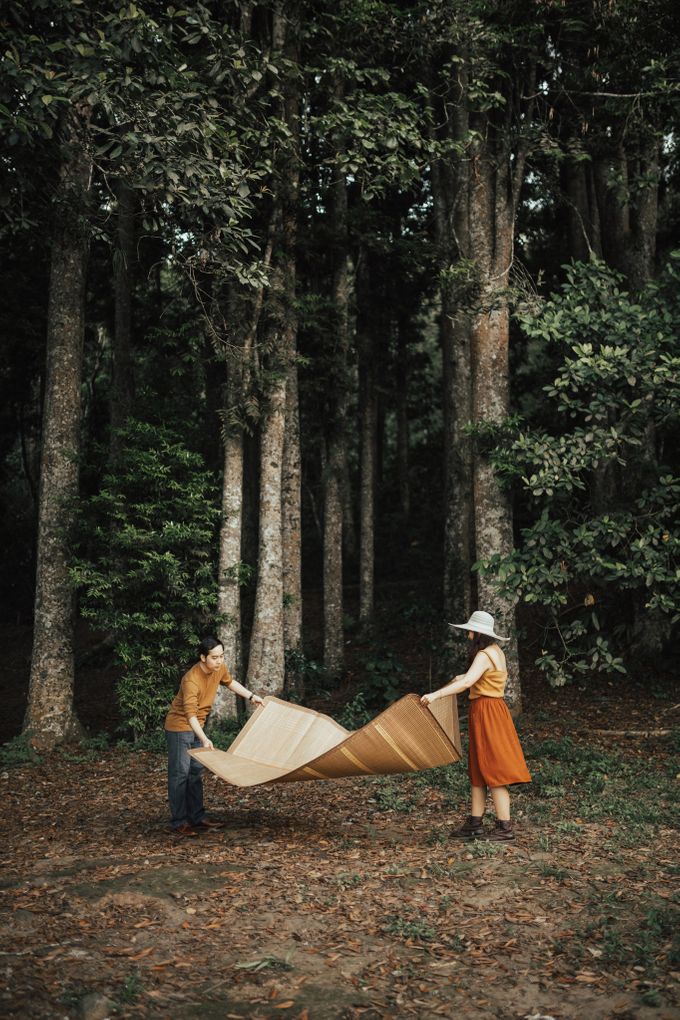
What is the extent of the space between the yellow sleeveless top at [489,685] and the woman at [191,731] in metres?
1.93

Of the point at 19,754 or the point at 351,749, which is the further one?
the point at 19,754

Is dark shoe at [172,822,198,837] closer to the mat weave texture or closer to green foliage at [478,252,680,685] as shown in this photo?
the mat weave texture

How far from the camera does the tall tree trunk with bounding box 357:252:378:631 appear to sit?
58.0 feet

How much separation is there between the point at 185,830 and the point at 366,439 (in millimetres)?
11753

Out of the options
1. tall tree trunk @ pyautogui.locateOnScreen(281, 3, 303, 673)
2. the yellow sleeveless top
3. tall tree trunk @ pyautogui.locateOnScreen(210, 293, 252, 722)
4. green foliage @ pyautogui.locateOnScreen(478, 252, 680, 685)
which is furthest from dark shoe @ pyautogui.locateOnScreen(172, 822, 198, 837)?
tall tree trunk @ pyautogui.locateOnScreen(281, 3, 303, 673)

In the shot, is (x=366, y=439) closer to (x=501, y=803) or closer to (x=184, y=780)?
(x=184, y=780)

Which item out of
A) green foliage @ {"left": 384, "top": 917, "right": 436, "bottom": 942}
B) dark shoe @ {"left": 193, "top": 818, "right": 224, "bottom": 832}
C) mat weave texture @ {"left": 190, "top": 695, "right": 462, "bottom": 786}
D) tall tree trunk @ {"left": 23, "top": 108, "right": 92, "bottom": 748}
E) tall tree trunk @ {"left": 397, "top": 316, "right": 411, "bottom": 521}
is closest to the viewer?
green foliage @ {"left": 384, "top": 917, "right": 436, "bottom": 942}

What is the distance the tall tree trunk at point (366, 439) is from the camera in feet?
58.0

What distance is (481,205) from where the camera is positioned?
11617 mm

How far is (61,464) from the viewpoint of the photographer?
11.3 metres

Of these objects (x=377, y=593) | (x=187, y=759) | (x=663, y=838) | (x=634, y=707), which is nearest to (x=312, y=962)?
(x=187, y=759)

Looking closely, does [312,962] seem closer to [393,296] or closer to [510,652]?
[510,652]

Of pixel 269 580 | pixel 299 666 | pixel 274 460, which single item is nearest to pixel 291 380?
pixel 274 460

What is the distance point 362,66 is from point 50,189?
5.07 meters
